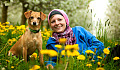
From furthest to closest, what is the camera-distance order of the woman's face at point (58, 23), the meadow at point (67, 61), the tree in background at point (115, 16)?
the tree in background at point (115, 16)
the woman's face at point (58, 23)
the meadow at point (67, 61)

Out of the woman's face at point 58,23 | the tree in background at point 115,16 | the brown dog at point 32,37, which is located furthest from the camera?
the tree in background at point 115,16

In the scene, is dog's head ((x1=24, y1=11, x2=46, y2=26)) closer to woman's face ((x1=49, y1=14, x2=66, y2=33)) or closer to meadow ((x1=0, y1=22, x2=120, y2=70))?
woman's face ((x1=49, y1=14, x2=66, y2=33))

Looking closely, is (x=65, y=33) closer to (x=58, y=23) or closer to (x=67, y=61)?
(x=58, y=23)

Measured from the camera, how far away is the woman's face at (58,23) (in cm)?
264

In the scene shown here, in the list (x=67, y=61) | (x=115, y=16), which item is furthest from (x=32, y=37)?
(x=115, y=16)

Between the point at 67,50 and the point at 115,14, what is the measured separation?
730 cm

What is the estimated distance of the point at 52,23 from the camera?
8.86 feet

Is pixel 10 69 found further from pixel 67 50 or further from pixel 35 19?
pixel 35 19

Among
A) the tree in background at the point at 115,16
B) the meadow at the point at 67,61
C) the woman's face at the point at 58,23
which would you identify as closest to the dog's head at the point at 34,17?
the woman's face at the point at 58,23

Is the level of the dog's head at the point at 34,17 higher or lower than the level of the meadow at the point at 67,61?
higher

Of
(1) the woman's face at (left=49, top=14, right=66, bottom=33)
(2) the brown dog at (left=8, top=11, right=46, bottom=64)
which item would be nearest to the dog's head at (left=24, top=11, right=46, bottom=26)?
(2) the brown dog at (left=8, top=11, right=46, bottom=64)

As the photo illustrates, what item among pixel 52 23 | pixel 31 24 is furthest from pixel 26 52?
pixel 52 23

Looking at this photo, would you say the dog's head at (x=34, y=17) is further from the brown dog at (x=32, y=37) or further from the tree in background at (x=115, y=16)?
the tree in background at (x=115, y=16)

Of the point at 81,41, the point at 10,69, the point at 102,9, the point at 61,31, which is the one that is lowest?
the point at 10,69
